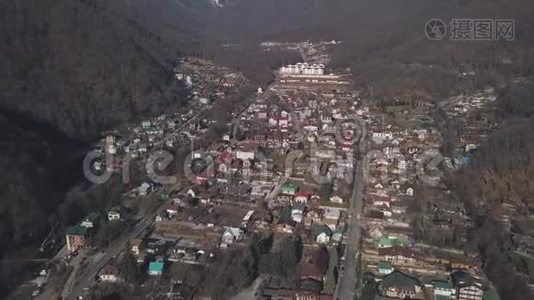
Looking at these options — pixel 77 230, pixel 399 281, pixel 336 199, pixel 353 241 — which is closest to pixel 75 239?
pixel 77 230

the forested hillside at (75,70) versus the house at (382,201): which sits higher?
the forested hillside at (75,70)

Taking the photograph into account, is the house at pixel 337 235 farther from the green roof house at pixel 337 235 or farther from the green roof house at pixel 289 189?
the green roof house at pixel 289 189

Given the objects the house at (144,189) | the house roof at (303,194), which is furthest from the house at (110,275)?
the house roof at (303,194)

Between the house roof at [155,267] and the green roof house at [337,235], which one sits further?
the green roof house at [337,235]

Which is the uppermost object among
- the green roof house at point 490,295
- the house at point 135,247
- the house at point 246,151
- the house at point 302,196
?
the house at point 246,151

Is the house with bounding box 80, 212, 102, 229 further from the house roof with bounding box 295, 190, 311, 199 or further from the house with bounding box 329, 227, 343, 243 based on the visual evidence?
the house with bounding box 329, 227, 343, 243

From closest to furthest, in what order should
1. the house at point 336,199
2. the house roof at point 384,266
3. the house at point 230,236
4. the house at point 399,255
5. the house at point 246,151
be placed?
the house roof at point 384,266 → the house at point 399,255 → the house at point 230,236 → the house at point 336,199 → the house at point 246,151

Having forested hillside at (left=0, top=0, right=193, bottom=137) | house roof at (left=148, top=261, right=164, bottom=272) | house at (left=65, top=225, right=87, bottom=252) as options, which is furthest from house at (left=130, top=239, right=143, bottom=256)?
forested hillside at (left=0, top=0, right=193, bottom=137)
